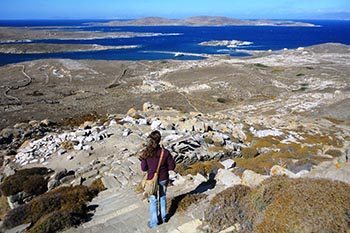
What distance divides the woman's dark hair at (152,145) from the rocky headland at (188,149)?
202cm

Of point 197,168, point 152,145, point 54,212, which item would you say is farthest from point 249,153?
point 152,145

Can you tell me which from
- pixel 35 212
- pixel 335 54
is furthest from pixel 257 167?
pixel 335 54

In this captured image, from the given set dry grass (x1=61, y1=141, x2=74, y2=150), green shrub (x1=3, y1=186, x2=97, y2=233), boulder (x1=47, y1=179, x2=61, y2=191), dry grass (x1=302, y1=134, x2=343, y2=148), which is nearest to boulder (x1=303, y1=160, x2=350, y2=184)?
green shrub (x1=3, y1=186, x2=97, y2=233)

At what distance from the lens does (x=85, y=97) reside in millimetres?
46094

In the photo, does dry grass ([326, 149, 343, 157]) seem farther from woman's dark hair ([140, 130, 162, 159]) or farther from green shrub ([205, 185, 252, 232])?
woman's dark hair ([140, 130, 162, 159])

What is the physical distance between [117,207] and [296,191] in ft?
17.7

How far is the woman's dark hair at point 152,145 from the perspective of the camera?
7.77 metres

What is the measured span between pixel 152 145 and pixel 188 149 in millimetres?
10345

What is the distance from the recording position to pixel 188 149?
18031 millimetres

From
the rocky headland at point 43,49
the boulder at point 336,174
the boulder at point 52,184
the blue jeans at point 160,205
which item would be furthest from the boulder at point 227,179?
the rocky headland at point 43,49

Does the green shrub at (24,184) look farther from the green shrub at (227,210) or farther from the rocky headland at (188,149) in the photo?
the green shrub at (227,210)

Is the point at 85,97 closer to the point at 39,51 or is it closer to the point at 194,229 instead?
the point at 194,229

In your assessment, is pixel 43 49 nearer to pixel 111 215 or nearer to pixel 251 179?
pixel 111 215

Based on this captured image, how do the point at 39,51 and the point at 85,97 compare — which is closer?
the point at 85,97
